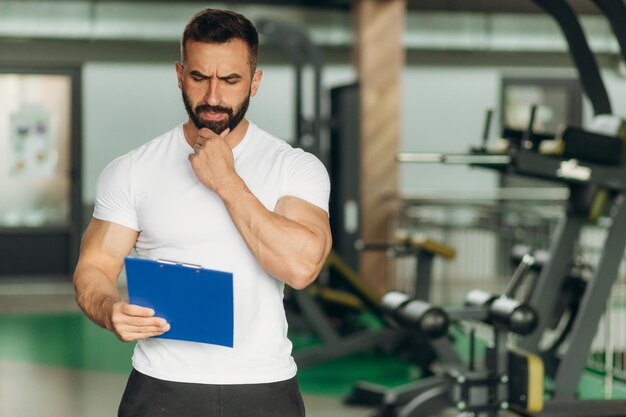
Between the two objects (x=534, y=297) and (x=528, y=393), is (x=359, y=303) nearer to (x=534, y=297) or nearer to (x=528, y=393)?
(x=534, y=297)

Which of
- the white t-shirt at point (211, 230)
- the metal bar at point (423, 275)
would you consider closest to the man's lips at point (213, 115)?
the white t-shirt at point (211, 230)

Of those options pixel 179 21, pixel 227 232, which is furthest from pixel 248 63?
pixel 179 21

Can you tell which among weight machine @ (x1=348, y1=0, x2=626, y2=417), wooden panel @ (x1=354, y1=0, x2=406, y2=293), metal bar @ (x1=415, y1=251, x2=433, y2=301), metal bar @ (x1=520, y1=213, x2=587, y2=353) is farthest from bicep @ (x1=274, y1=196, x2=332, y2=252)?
wooden panel @ (x1=354, y1=0, x2=406, y2=293)

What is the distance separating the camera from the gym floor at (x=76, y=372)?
16.0ft

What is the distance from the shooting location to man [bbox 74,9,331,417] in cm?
168

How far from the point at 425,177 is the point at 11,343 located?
4.37 meters

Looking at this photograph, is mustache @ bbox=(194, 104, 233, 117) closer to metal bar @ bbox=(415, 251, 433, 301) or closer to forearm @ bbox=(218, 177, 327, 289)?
forearm @ bbox=(218, 177, 327, 289)

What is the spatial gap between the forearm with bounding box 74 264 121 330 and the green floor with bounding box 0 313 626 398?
11.8 feet

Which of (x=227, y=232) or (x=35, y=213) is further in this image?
(x=35, y=213)

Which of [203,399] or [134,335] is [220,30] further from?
[203,399]

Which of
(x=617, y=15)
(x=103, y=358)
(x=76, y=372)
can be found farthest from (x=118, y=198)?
(x=103, y=358)

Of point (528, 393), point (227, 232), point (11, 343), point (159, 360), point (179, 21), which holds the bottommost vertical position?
point (11, 343)

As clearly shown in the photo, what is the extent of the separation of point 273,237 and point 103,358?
15.9 feet

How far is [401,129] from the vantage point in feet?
30.9
